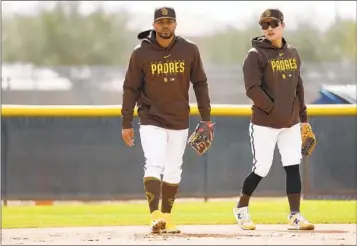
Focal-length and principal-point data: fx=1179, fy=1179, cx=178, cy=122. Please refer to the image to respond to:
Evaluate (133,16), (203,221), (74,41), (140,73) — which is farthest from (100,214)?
(133,16)

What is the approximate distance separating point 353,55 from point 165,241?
70846 millimetres

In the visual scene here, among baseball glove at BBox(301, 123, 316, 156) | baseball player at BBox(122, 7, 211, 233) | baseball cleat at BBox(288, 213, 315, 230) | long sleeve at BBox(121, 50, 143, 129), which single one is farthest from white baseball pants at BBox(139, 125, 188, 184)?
baseball glove at BBox(301, 123, 316, 156)

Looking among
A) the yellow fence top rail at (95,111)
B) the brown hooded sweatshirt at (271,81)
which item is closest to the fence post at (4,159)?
the yellow fence top rail at (95,111)

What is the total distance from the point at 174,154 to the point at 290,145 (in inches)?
41.3

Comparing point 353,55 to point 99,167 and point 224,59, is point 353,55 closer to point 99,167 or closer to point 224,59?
point 224,59

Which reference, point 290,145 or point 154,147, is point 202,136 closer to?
point 154,147

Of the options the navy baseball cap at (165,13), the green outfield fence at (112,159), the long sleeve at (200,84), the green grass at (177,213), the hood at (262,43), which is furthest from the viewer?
the green outfield fence at (112,159)

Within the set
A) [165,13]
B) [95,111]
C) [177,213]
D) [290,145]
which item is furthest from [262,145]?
[95,111]

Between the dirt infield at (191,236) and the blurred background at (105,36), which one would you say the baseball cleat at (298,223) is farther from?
the blurred background at (105,36)

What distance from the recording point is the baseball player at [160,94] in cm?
952

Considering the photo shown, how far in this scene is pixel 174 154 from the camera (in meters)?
9.71

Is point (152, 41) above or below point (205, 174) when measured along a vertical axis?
above

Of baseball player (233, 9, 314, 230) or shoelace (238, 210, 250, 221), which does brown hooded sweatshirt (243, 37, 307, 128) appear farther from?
shoelace (238, 210, 250, 221)

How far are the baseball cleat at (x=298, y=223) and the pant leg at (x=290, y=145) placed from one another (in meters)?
0.46
